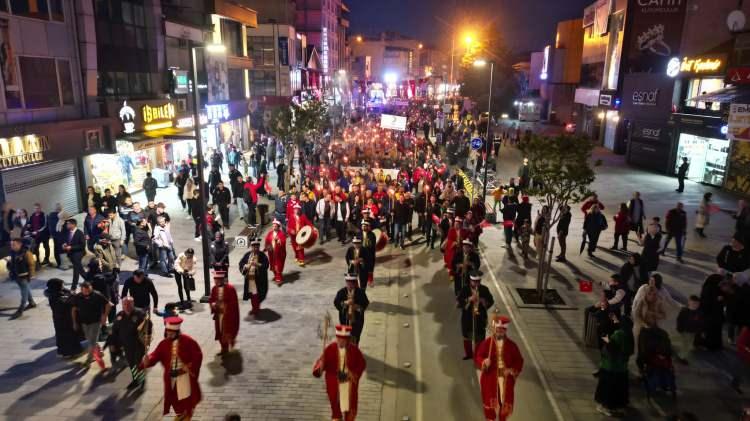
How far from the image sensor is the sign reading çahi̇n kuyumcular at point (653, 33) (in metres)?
33.9

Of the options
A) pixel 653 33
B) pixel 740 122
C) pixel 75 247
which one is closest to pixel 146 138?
pixel 75 247

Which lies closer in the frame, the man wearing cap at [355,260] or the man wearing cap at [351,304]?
the man wearing cap at [351,304]

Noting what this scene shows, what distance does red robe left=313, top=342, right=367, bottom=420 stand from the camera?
708 centimetres

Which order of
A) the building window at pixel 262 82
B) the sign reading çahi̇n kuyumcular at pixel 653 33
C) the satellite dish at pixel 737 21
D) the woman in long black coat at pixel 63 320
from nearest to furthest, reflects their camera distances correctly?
the woman in long black coat at pixel 63 320 → the satellite dish at pixel 737 21 → the sign reading çahi̇n kuyumcular at pixel 653 33 → the building window at pixel 262 82

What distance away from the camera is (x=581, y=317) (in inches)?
443

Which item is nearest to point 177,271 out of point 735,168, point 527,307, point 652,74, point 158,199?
point 527,307

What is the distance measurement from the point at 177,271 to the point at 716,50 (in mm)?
31006

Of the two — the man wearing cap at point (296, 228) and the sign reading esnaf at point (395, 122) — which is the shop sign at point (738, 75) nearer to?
the sign reading esnaf at point (395, 122)

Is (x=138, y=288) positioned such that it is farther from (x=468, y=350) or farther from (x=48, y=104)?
(x=48, y=104)

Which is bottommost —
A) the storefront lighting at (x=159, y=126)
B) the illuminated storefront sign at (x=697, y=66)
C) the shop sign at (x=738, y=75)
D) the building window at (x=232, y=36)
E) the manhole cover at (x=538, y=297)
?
the manhole cover at (x=538, y=297)

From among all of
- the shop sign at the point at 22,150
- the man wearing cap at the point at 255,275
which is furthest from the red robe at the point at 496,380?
the shop sign at the point at 22,150

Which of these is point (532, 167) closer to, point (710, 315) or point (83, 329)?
point (710, 315)

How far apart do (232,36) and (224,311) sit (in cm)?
3095

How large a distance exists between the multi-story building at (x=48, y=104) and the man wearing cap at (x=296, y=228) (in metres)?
8.28
